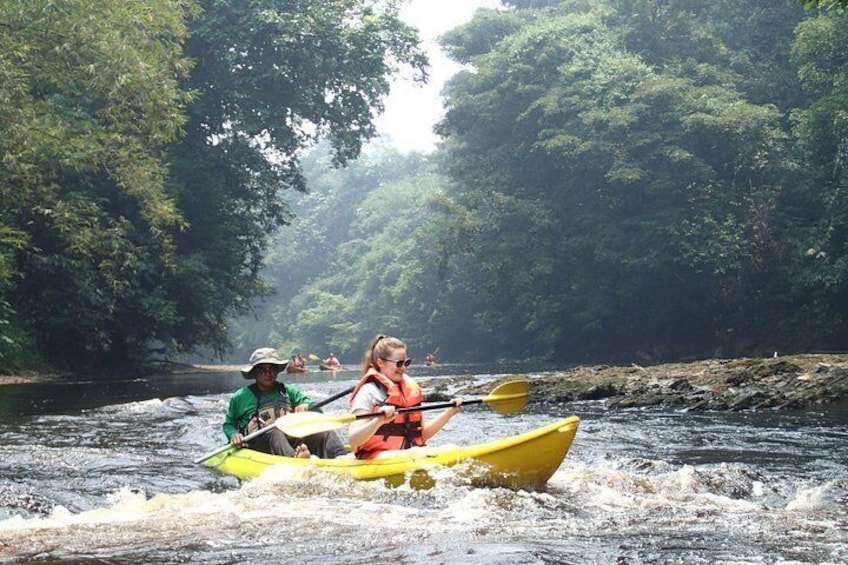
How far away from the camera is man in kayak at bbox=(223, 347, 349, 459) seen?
321 inches

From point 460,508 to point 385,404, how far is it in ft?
3.71

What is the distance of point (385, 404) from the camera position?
280 inches

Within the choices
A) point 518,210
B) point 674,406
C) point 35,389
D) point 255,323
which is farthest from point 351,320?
point 674,406

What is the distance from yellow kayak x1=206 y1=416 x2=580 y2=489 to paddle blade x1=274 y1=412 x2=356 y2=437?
48 cm

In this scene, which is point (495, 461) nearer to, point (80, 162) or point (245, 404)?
point (245, 404)

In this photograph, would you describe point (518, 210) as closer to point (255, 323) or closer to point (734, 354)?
point (734, 354)

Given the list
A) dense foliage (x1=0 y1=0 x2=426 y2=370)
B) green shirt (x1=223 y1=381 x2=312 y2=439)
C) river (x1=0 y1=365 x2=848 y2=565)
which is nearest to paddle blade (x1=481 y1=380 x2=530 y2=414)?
river (x1=0 y1=365 x2=848 y2=565)

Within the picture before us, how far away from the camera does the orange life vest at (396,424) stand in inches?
282

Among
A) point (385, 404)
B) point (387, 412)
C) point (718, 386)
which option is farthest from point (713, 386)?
point (387, 412)

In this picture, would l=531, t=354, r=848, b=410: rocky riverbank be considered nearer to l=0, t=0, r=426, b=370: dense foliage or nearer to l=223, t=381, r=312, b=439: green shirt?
l=223, t=381, r=312, b=439: green shirt

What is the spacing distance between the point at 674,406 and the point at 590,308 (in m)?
19.5

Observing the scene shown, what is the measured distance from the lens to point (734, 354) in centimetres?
2958

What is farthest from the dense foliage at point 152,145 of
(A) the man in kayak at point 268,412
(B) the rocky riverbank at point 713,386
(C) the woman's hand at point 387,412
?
(C) the woman's hand at point 387,412

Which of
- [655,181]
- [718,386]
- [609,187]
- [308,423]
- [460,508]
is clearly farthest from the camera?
[609,187]
